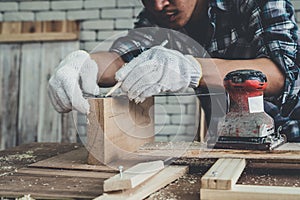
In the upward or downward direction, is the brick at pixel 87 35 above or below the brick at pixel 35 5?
below

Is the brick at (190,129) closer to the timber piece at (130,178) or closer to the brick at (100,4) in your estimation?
the brick at (100,4)

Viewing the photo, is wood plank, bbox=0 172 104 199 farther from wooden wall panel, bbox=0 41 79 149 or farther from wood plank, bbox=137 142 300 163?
wooden wall panel, bbox=0 41 79 149

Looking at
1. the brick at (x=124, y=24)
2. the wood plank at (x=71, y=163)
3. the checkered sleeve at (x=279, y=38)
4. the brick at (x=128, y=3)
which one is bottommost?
the wood plank at (x=71, y=163)

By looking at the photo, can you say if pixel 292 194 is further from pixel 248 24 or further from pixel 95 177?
pixel 248 24

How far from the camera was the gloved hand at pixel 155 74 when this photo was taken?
5.94 ft

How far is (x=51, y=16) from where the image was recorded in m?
4.18

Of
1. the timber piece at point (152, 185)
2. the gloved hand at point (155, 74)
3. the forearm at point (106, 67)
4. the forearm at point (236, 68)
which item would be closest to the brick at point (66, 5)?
the forearm at point (106, 67)

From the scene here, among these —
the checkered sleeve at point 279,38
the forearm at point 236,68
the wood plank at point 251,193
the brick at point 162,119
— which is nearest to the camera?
the wood plank at point 251,193

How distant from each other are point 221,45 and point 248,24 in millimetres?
196

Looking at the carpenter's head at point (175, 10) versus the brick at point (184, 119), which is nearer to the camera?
the carpenter's head at point (175, 10)

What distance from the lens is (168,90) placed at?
1887 millimetres

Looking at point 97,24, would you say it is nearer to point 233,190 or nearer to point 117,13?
point 117,13

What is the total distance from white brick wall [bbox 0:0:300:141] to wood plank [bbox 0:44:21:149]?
27cm

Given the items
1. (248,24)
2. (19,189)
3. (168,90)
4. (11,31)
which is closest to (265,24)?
(248,24)
